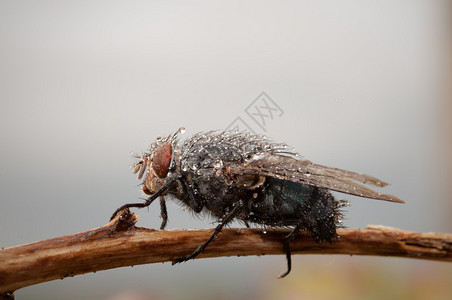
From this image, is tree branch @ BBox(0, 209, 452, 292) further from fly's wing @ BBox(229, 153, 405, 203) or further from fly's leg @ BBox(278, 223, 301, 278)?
fly's wing @ BBox(229, 153, 405, 203)

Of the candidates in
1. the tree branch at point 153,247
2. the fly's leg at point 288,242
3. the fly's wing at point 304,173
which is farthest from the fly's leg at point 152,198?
the fly's leg at point 288,242

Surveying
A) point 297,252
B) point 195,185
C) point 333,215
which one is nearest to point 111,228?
point 195,185

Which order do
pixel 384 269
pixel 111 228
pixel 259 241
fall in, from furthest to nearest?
pixel 384 269, pixel 259 241, pixel 111 228

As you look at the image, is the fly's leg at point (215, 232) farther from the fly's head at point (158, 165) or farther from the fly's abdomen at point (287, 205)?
the fly's head at point (158, 165)

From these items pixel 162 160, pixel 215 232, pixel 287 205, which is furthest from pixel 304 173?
pixel 162 160

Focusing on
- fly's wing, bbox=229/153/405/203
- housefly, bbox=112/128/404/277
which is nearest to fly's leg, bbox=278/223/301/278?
housefly, bbox=112/128/404/277

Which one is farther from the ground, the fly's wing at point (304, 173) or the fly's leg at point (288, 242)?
the fly's wing at point (304, 173)

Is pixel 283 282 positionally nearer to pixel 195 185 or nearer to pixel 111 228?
pixel 195 185

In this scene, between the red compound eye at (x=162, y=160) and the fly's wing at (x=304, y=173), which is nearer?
the fly's wing at (x=304, y=173)
